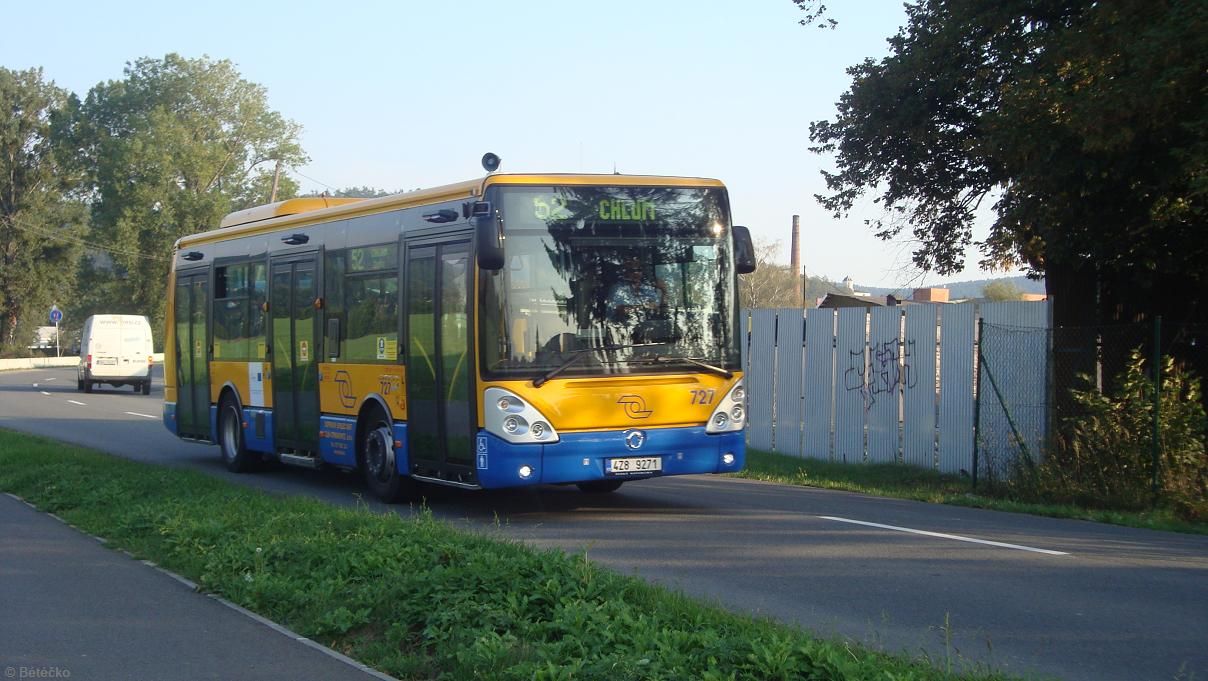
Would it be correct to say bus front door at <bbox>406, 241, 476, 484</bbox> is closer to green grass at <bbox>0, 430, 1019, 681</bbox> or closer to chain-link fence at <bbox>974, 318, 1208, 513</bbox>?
green grass at <bbox>0, 430, 1019, 681</bbox>

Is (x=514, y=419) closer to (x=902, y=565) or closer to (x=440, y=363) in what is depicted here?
(x=440, y=363)

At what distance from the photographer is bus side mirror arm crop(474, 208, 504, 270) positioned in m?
10.9

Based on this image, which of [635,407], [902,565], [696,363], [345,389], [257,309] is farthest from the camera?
[257,309]

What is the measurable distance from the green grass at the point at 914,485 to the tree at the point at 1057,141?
2.77 meters

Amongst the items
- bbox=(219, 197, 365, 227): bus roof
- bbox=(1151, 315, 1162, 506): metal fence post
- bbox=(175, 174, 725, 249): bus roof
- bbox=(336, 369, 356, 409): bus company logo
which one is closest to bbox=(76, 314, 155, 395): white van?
bbox=(175, 174, 725, 249): bus roof

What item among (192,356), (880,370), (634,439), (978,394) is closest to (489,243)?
(634,439)

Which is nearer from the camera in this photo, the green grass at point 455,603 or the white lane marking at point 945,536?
the green grass at point 455,603

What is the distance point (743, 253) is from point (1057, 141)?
4.59 m

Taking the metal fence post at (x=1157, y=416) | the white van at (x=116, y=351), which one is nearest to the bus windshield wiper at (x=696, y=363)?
the metal fence post at (x=1157, y=416)

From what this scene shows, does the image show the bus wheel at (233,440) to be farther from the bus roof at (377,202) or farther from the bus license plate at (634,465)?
the bus license plate at (634,465)

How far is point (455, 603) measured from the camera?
22.9ft

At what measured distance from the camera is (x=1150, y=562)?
972 cm

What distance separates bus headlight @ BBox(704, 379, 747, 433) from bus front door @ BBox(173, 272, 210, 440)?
29.9 feet

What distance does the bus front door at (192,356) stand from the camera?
18141 mm
